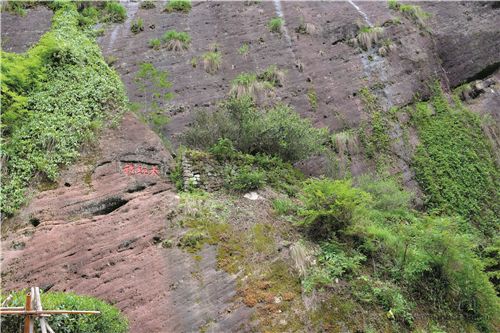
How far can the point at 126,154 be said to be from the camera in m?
10.0

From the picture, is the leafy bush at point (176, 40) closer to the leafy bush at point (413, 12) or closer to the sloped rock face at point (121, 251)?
the sloped rock face at point (121, 251)

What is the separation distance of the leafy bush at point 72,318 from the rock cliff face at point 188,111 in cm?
59

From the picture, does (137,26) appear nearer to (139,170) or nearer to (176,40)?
(176,40)

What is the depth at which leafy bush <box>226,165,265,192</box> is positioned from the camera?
9.45 metres

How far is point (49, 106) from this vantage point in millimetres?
10836

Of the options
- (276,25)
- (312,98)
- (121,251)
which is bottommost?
(312,98)

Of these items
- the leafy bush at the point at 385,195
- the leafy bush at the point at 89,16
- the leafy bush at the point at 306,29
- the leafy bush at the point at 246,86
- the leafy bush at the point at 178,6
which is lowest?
the leafy bush at the point at 385,195

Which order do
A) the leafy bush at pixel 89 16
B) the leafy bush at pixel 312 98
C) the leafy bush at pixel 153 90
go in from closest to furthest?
the leafy bush at pixel 153 90 → the leafy bush at pixel 312 98 → the leafy bush at pixel 89 16

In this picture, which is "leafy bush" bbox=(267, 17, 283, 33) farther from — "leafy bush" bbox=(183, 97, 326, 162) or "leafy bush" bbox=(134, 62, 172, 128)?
"leafy bush" bbox=(183, 97, 326, 162)

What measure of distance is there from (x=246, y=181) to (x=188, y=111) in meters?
5.40

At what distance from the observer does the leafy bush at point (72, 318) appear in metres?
5.61

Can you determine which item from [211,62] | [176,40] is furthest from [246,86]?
[176,40]

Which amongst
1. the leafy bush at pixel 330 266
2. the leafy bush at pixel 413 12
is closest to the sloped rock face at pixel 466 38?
the leafy bush at pixel 413 12

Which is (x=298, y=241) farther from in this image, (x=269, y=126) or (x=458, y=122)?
(x=458, y=122)
